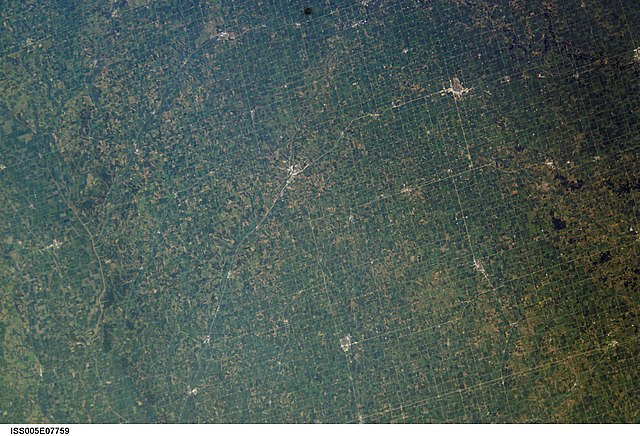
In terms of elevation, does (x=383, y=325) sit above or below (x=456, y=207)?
below

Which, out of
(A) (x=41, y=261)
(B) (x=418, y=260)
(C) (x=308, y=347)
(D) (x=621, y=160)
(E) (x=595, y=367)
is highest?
(A) (x=41, y=261)

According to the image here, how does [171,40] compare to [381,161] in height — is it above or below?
above

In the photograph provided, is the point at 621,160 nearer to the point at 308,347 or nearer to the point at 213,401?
the point at 308,347

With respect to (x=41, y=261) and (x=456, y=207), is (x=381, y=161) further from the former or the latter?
(x=41, y=261)
